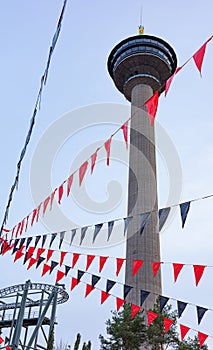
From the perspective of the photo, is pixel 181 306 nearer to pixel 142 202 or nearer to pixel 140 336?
pixel 140 336

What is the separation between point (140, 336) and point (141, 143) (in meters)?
25.2

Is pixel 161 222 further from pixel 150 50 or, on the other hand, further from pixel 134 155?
pixel 150 50

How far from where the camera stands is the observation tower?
116ft

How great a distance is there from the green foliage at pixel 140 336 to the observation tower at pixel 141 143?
11.8 m

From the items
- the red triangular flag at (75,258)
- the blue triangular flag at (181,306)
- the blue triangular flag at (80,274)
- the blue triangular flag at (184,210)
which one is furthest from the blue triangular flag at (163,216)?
the blue triangular flag at (80,274)

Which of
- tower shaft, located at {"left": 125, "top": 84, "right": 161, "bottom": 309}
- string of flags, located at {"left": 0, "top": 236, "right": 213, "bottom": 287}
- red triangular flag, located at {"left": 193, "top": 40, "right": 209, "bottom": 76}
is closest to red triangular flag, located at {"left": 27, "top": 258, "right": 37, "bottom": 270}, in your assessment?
string of flags, located at {"left": 0, "top": 236, "right": 213, "bottom": 287}

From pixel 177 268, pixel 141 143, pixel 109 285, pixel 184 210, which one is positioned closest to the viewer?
pixel 184 210

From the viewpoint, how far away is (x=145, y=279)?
34750 mm

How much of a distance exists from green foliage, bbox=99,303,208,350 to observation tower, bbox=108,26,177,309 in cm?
1185

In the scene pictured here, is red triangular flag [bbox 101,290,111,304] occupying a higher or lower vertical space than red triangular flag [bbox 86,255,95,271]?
lower

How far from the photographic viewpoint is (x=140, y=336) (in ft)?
65.8

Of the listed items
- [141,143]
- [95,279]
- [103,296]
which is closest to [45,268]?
[103,296]

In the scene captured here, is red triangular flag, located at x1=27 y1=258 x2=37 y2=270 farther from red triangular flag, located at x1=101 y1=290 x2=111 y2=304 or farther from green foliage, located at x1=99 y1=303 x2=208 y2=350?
green foliage, located at x1=99 y1=303 x2=208 y2=350

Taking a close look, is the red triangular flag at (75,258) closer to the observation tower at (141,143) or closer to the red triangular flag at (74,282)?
the red triangular flag at (74,282)
